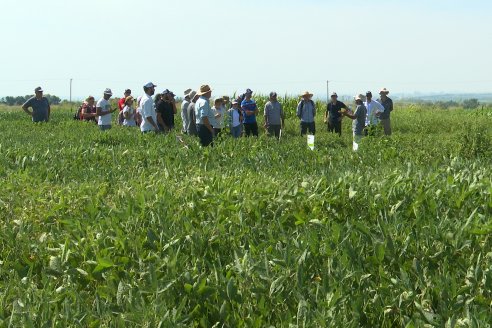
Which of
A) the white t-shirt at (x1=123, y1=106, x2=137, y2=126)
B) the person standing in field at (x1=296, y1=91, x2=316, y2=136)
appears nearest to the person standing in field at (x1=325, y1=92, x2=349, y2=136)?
the person standing in field at (x1=296, y1=91, x2=316, y2=136)

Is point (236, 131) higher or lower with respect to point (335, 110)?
lower

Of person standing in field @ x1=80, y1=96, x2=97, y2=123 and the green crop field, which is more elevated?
person standing in field @ x1=80, y1=96, x2=97, y2=123

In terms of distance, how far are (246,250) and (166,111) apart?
12.0 metres

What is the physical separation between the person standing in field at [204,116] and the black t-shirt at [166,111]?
4030mm

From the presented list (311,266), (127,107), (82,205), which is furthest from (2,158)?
(127,107)

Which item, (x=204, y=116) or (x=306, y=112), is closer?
(x=204, y=116)

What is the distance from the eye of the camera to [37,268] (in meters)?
4.93

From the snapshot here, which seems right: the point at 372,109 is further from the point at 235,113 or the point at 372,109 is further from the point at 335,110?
the point at 235,113

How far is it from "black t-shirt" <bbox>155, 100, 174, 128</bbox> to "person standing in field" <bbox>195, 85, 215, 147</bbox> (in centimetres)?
403

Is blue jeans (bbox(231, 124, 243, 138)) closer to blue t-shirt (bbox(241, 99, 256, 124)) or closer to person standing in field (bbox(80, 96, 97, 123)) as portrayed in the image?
blue t-shirt (bbox(241, 99, 256, 124))

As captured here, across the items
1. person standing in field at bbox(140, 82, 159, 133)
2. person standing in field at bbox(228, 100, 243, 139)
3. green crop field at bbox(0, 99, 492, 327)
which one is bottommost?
green crop field at bbox(0, 99, 492, 327)

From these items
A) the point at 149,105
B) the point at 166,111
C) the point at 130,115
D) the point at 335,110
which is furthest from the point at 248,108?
the point at 149,105

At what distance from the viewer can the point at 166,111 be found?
16.4 meters

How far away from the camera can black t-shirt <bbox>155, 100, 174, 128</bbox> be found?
16281 millimetres
